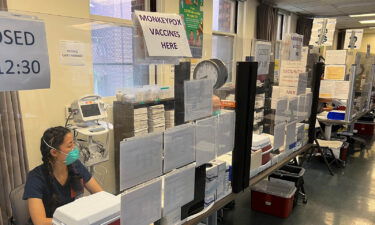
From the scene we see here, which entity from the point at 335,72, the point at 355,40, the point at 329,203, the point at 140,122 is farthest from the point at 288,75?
the point at 355,40

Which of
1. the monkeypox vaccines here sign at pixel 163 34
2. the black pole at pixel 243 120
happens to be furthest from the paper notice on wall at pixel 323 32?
the monkeypox vaccines here sign at pixel 163 34

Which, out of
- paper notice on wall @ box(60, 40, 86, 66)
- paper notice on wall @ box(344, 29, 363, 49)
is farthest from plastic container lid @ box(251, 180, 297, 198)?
paper notice on wall @ box(344, 29, 363, 49)

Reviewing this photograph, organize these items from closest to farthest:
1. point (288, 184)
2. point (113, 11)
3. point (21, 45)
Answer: point (21, 45) < point (288, 184) < point (113, 11)

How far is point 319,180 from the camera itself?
3896mm

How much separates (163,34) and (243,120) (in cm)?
70

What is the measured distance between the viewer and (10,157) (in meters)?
1.58

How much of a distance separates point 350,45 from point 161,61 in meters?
4.91

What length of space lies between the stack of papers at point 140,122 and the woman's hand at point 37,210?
0.67m

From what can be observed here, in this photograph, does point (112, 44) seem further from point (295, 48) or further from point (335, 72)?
point (335, 72)

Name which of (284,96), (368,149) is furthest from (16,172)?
(368,149)

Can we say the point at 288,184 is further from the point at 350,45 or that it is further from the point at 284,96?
the point at 350,45

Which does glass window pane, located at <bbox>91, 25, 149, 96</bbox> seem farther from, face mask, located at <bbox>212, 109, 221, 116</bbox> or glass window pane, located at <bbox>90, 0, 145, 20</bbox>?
glass window pane, located at <bbox>90, 0, 145, 20</bbox>

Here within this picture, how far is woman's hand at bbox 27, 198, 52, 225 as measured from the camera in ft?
4.55

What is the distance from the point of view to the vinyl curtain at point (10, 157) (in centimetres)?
122
